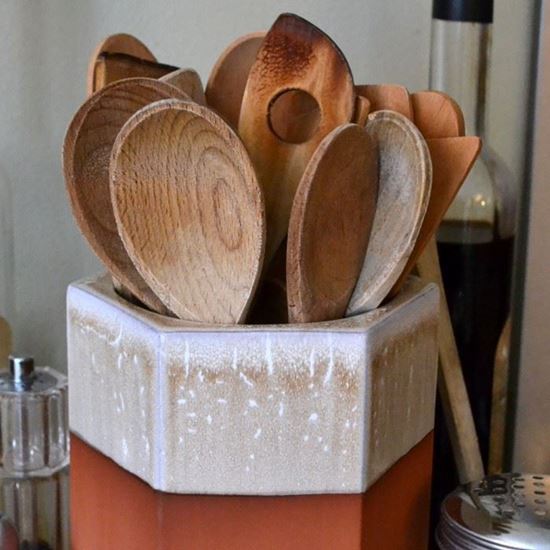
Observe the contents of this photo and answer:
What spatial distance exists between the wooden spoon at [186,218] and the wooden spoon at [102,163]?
0.05 feet

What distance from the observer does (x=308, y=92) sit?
38cm

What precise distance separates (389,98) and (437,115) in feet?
0.07

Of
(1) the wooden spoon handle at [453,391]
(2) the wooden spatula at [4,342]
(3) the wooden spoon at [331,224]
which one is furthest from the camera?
(2) the wooden spatula at [4,342]

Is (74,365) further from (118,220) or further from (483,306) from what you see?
(483,306)

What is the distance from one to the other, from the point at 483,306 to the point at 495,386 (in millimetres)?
44

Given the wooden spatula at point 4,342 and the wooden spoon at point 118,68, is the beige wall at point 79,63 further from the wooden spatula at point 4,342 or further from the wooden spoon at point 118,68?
the wooden spoon at point 118,68

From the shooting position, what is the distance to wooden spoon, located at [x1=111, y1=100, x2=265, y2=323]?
356mm

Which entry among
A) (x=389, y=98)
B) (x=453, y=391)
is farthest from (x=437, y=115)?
(x=453, y=391)

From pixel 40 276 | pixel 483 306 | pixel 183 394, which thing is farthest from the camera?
pixel 40 276

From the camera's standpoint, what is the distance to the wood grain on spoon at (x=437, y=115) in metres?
0.41

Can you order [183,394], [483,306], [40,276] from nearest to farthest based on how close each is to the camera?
1. [183,394]
2. [483,306]
3. [40,276]

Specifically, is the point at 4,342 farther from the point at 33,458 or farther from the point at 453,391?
the point at 453,391

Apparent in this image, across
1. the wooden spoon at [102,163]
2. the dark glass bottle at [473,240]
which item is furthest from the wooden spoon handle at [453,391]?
the wooden spoon at [102,163]

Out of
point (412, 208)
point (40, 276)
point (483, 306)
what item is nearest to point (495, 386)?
point (483, 306)
